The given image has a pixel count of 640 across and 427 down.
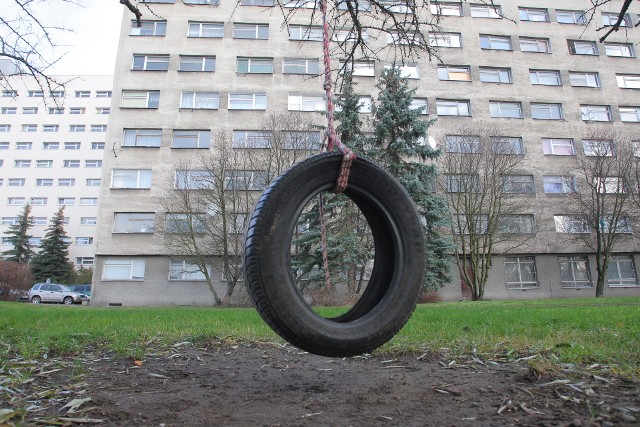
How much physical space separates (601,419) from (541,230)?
26897 millimetres

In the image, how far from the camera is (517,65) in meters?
29.3

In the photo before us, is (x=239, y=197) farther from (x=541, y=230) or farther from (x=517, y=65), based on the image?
(x=517, y=65)

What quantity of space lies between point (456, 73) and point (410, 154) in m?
13.6

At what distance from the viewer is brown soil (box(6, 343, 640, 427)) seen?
87.9 inches

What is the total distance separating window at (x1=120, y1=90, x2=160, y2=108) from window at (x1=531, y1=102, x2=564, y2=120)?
25832 millimetres

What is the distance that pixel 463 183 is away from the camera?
21984 millimetres

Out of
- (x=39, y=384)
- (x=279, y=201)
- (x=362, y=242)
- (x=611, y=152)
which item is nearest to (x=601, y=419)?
(x=279, y=201)

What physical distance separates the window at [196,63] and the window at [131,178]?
770 centimetres

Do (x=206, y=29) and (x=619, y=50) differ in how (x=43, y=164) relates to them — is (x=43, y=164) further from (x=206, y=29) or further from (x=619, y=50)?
(x=619, y=50)

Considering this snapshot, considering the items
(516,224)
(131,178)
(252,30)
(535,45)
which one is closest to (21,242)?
(131,178)

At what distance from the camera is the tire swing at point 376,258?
2414mm

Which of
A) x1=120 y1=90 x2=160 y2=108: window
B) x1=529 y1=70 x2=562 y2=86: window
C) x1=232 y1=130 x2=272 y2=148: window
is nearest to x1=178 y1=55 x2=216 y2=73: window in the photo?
x1=120 y1=90 x2=160 y2=108: window

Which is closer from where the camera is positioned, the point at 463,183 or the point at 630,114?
the point at 463,183

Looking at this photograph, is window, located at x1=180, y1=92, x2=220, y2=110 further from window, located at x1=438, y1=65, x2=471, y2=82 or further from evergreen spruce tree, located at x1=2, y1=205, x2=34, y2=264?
evergreen spruce tree, located at x1=2, y1=205, x2=34, y2=264
